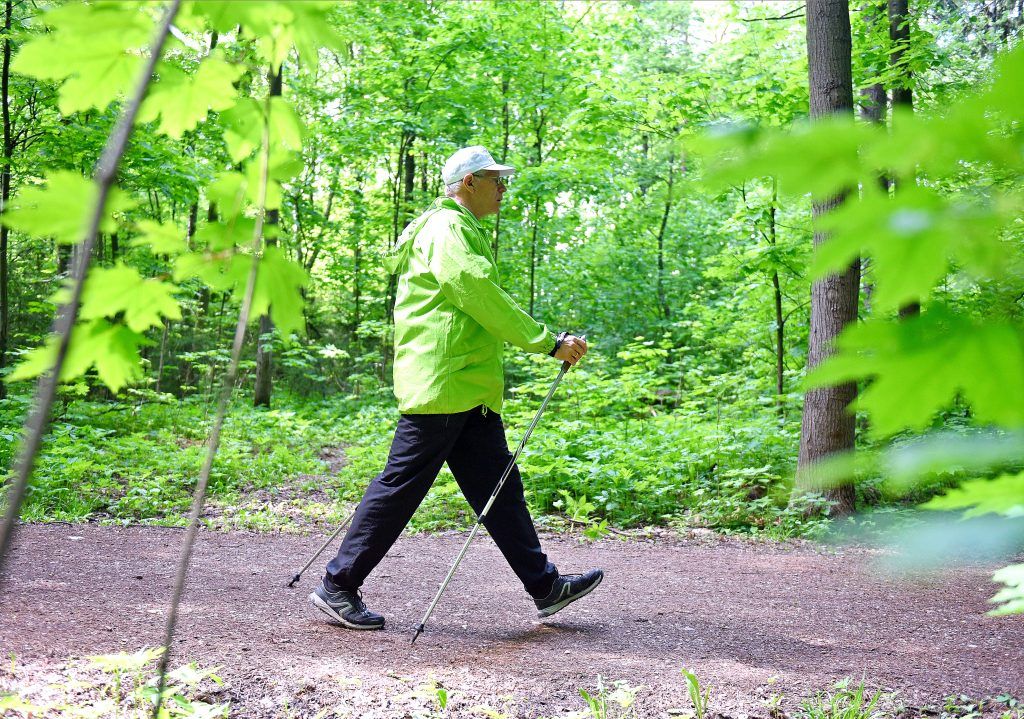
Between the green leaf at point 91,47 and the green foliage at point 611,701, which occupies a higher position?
the green leaf at point 91,47

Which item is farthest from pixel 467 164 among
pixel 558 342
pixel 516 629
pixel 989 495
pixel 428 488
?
pixel 989 495

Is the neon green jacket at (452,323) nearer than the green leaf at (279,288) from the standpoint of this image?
No

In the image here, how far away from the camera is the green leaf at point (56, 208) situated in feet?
2.72

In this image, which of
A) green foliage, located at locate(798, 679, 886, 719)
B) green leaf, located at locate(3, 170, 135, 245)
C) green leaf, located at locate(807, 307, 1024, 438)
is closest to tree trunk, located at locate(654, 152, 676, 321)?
green foliage, located at locate(798, 679, 886, 719)

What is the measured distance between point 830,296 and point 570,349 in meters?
3.67

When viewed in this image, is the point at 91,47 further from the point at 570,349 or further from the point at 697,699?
the point at 570,349

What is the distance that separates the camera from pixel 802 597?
4.27 meters

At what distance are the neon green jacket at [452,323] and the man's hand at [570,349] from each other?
0.06 metres

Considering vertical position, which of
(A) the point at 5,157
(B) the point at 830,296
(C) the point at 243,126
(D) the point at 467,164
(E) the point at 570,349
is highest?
(A) the point at 5,157

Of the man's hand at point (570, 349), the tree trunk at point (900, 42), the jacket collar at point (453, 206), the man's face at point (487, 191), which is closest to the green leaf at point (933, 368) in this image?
the man's hand at point (570, 349)

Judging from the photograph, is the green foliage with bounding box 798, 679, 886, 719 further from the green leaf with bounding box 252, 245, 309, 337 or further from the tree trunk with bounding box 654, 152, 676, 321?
the tree trunk with bounding box 654, 152, 676, 321

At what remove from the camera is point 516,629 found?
142 inches

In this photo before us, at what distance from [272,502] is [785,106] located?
21.4ft

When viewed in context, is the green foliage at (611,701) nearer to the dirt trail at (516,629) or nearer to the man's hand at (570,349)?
the dirt trail at (516,629)
